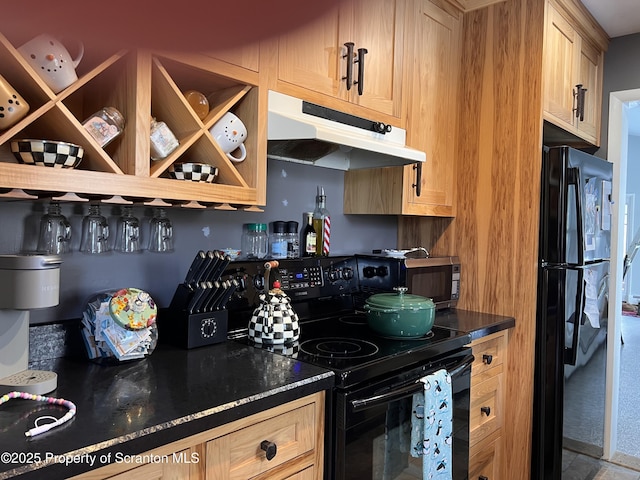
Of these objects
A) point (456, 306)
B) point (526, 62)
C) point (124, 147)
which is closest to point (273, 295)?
point (124, 147)

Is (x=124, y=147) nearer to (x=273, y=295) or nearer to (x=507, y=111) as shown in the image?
(x=273, y=295)

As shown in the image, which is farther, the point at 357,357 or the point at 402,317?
the point at 402,317

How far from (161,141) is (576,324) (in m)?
1.97

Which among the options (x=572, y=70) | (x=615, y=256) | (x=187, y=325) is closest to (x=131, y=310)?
(x=187, y=325)

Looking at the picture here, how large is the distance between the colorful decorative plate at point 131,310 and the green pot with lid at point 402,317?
816 millimetres

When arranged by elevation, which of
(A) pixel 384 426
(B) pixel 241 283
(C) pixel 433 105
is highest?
(C) pixel 433 105

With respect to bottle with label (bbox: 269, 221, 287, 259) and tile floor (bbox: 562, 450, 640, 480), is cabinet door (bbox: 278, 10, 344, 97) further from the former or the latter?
tile floor (bbox: 562, 450, 640, 480)

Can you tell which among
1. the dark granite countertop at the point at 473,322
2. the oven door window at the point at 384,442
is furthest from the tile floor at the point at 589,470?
the oven door window at the point at 384,442

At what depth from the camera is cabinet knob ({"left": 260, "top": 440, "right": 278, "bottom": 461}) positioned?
1.22 meters

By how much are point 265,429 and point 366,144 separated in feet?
3.30

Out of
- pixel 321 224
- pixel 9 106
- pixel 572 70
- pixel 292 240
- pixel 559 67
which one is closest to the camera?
pixel 9 106

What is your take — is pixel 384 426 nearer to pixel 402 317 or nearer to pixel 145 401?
pixel 402 317

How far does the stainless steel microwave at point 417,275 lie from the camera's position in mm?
2197

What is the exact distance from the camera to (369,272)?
2297 millimetres
